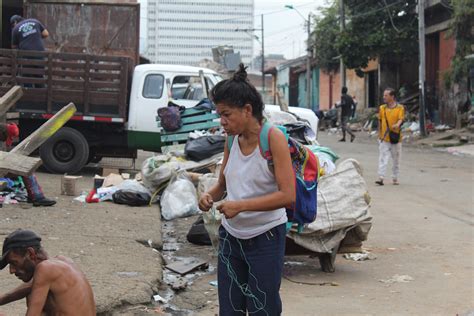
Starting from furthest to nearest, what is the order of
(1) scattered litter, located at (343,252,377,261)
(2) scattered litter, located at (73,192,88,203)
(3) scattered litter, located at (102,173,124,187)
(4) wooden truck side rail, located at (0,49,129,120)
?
(4) wooden truck side rail, located at (0,49,129,120), (3) scattered litter, located at (102,173,124,187), (2) scattered litter, located at (73,192,88,203), (1) scattered litter, located at (343,252,377,261)

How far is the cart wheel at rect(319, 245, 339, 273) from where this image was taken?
23.1 ft

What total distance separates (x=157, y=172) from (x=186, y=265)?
3646 millimetres

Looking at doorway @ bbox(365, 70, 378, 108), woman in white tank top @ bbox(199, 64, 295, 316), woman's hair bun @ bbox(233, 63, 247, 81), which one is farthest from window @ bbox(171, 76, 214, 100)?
doorway @ bbox(365, 70, 378, 108)

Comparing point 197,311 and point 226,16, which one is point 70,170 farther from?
point 226,16

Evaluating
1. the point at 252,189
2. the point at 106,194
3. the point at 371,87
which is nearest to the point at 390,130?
the point at 106,194

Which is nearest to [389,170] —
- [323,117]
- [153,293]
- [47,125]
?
[153,293]

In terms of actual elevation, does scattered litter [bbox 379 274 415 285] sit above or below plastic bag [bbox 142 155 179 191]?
below

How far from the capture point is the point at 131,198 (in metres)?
10.5

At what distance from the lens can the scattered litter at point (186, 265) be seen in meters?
7.02

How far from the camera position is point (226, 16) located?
14700 cm

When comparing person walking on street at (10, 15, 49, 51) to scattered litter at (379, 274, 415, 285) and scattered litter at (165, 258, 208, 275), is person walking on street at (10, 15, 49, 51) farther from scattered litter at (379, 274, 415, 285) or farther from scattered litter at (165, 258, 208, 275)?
scattered litter at (379, 274, 415, 285)

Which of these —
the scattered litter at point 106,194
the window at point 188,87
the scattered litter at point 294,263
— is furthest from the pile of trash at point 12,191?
the window at point 188,87

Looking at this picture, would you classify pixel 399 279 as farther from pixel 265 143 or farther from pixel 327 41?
pixel 327 41

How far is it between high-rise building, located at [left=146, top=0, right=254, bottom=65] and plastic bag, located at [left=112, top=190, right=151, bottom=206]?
122m
